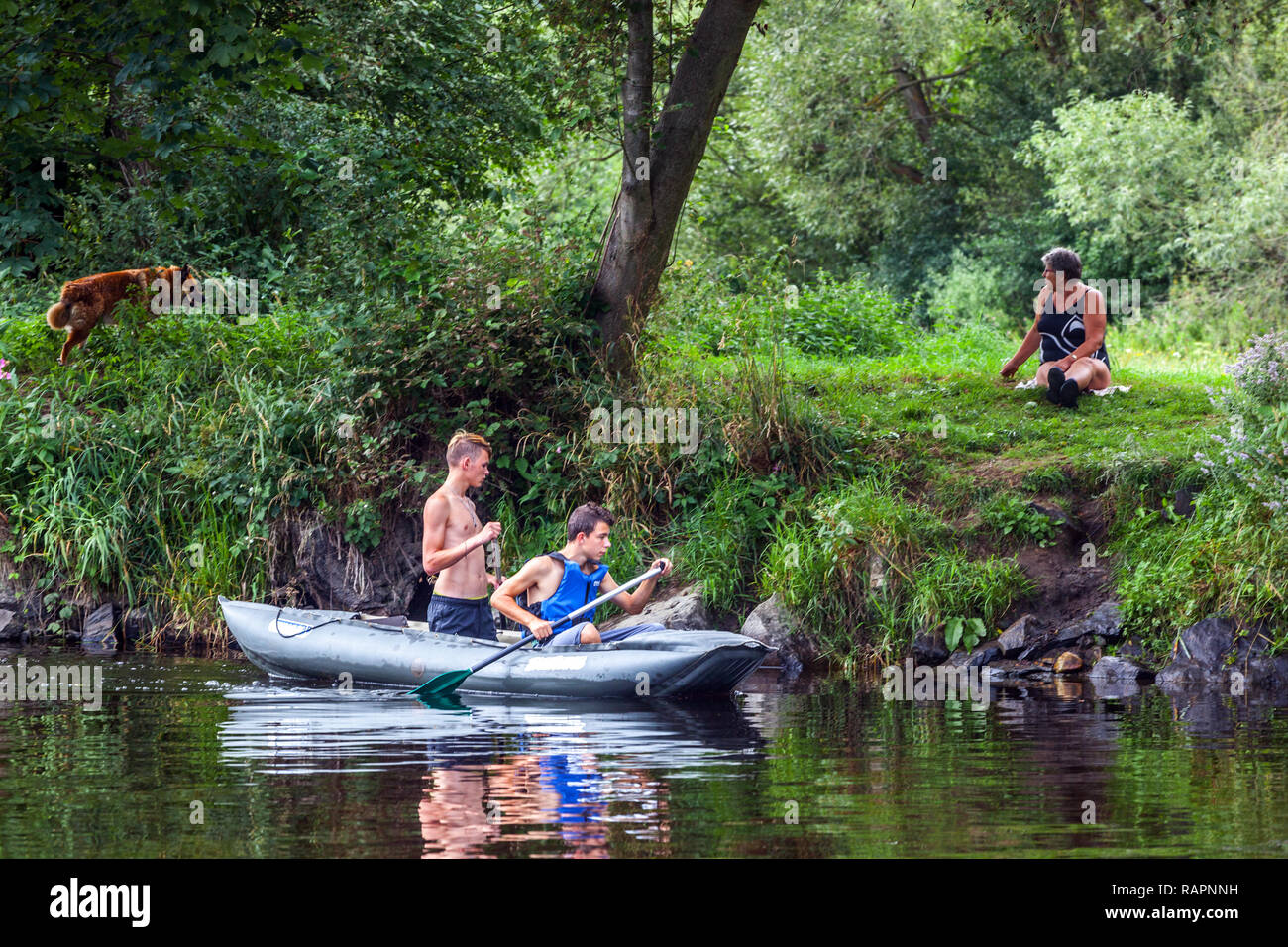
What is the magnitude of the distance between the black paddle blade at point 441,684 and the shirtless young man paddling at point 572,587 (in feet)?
1.55

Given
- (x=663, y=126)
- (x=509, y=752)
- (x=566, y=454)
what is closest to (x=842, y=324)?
(x=663, y=126)

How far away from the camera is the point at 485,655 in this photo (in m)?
9.06

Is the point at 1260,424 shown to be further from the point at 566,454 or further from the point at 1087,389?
the point at 566,454

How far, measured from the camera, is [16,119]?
1191cm

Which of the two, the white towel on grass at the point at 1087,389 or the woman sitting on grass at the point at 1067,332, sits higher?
the woman sitting on grass at the point at 1067,332

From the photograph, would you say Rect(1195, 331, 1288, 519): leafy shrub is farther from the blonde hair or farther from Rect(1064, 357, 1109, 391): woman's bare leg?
the blonde hair

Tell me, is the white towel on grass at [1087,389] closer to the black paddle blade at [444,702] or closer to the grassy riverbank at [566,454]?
the grassy riverbank at [566,454]

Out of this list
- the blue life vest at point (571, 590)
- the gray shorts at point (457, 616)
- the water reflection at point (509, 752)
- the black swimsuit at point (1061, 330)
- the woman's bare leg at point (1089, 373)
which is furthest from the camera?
the woman's bare leg at point (1089, 373)

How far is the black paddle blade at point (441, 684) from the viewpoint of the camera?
9.06 metres

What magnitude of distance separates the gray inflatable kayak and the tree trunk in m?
3.85

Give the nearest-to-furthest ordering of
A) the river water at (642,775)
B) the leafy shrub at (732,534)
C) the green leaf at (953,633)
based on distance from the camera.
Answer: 1. the river water at (642,775)
2. the green leaf at (953,633)
3. the leafy shrub at (732,534)

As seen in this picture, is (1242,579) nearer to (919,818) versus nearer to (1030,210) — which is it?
(919,818)

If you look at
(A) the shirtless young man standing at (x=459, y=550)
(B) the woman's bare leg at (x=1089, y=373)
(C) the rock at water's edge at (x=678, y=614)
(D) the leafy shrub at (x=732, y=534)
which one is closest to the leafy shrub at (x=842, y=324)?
(B) the woman's bare leg at (x=1089, y=373)
